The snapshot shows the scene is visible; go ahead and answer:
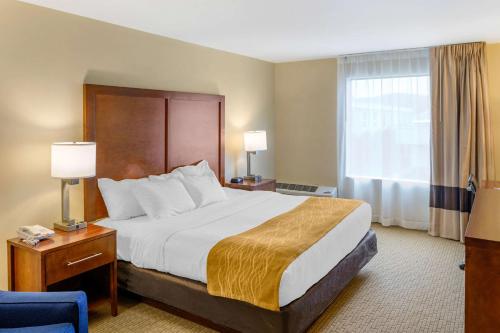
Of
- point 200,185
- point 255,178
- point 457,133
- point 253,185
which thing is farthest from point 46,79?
point 457,133

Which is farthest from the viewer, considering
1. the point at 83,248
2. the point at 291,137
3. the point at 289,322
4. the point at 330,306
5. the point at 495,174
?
the point at 291,137

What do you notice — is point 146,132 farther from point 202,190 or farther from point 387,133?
point 387,133

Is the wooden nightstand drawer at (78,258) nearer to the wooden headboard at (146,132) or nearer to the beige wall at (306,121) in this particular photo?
the wooden headboard at (146,132)

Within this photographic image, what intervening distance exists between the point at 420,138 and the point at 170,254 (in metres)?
3.75

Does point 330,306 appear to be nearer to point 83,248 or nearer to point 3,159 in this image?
point 83,248

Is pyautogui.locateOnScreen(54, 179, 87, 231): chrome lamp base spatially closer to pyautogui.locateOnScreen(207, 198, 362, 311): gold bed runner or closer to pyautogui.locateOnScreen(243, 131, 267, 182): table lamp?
pyautogui.locateOnScreen(207, 198, 362, 311): gold bed runner

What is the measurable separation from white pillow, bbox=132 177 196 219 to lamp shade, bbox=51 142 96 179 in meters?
0.66

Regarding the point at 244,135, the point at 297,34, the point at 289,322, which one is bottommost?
the point at 289,322

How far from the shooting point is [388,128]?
5379 millimetres

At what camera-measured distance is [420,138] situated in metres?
5.19

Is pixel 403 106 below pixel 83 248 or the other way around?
the other way around

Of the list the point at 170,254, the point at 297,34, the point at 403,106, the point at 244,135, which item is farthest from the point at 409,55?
the point at 170,254

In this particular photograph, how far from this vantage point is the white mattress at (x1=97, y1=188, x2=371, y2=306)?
262cm

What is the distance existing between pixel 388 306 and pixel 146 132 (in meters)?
2.73
